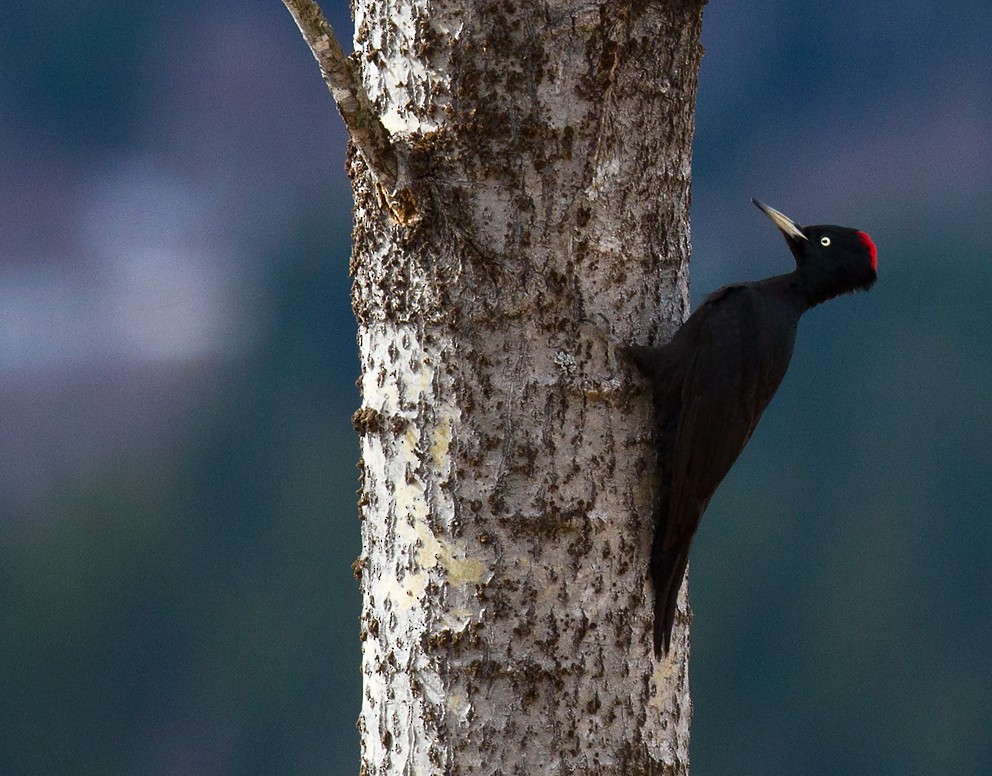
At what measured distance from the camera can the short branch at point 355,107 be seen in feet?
4.63

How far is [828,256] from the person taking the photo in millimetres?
2164

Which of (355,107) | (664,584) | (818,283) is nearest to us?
(355,107)

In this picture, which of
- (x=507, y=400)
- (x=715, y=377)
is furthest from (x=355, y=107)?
(x=715, y=377)

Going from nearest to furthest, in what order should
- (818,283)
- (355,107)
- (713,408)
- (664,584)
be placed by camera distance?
(355,107)
(664,584)
(713,408)
(818,283)

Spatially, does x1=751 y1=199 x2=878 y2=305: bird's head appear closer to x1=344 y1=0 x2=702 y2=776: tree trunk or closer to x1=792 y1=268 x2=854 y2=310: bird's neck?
x1=792 y1=268 x2=854 y2=310: bird's neck

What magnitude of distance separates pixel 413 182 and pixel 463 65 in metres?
0.19

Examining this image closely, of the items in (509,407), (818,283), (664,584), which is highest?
(818,283)

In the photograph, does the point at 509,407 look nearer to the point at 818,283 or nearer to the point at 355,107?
the point at 355,107

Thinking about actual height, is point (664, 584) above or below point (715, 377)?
below

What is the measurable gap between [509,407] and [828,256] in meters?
0.98

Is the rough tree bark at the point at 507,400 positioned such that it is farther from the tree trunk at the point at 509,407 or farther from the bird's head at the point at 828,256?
the bird's head at the point at 828,256

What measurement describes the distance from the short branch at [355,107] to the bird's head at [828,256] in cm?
93

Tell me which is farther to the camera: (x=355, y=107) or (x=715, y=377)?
(x=715, y=377)

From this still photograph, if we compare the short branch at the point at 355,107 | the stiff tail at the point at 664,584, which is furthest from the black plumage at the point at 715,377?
the short branch at the point at 355,107
